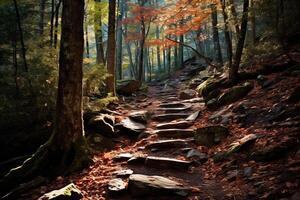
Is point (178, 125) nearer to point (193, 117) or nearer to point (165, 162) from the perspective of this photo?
point (193, 117)

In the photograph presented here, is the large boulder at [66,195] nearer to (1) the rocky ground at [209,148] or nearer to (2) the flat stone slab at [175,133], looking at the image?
(1) the rocky ground at [209,148]

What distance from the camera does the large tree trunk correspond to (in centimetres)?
750

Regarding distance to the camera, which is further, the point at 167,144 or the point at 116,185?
the point at 167,144

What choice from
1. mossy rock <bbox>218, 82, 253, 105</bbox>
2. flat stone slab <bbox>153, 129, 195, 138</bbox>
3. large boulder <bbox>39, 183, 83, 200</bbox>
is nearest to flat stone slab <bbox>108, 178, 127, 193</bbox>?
large boulder <bbox>39, 183, 83, 200</bbox>

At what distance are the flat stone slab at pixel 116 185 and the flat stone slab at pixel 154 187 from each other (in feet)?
0.66

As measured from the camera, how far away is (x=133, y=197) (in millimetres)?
5836

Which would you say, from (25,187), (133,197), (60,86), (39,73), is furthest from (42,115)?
(133,197)

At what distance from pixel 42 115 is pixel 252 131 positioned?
594 centimetres

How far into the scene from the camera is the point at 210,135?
27.8ft

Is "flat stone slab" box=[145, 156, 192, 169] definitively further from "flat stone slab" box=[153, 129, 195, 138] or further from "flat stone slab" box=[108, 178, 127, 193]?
"flat stone slab" box=[153, 129, 195, 138]

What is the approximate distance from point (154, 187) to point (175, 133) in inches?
149

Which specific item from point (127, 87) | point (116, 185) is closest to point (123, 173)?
point (116, 185)

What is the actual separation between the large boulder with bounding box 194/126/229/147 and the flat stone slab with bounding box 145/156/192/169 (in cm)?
122

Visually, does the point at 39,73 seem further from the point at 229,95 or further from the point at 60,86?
the point at 229,95
